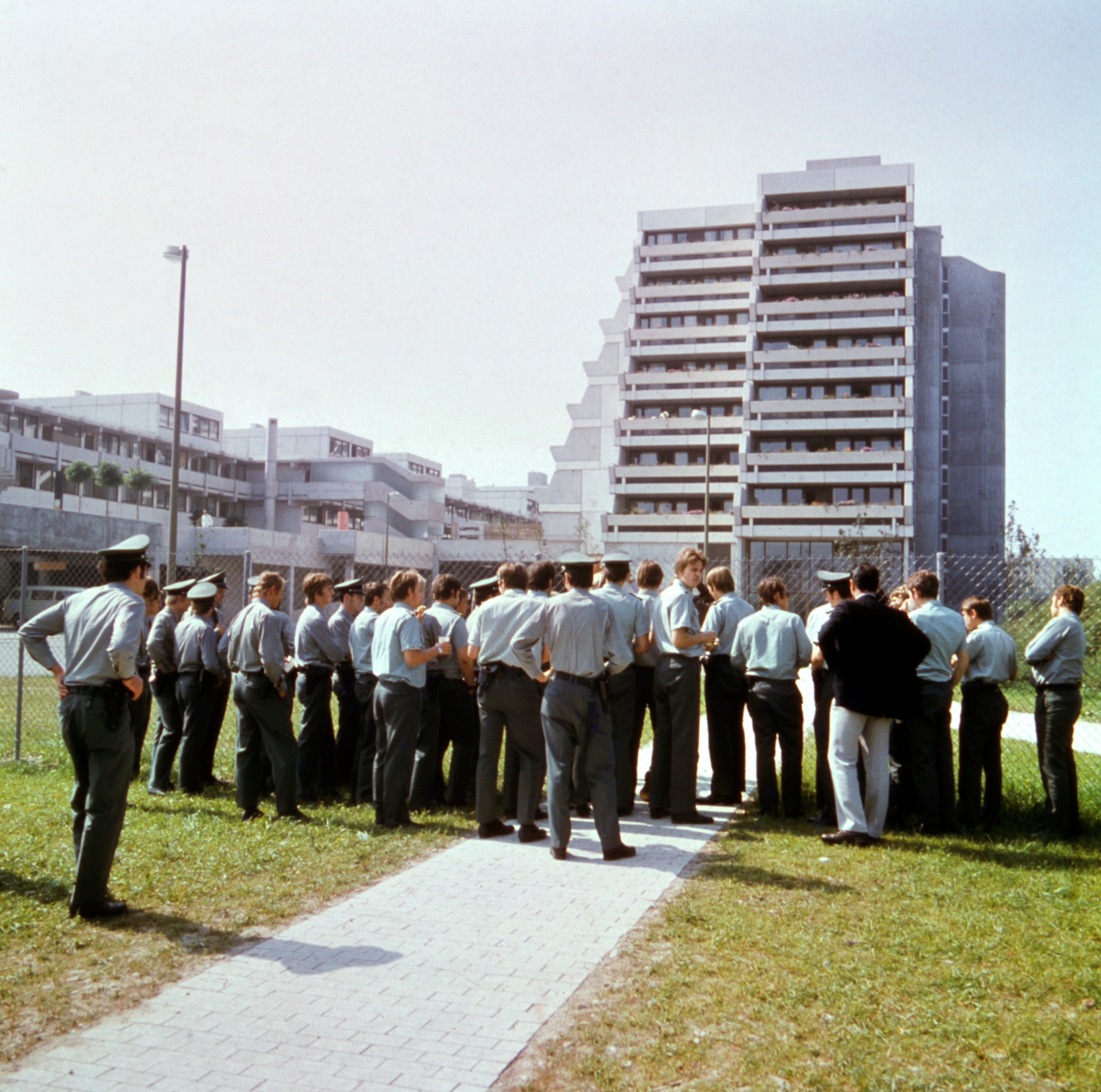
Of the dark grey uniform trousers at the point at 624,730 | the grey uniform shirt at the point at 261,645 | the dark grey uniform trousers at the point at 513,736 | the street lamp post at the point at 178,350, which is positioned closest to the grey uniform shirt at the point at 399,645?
the dark grey uniform trousers at the point at 513,736

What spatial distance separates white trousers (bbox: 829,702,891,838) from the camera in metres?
7.41

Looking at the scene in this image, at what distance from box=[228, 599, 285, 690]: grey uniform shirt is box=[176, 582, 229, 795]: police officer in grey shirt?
1230 millimetres

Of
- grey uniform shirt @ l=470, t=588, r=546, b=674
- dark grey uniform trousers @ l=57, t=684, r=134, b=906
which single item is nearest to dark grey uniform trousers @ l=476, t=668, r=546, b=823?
grey uniform shirt @ l=470, t=588, r=546, b=674

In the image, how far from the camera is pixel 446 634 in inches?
323

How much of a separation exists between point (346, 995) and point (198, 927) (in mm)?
1394

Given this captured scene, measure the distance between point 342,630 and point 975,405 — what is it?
97.8 meters

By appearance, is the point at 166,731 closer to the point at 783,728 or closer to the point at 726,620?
the point at 726,620

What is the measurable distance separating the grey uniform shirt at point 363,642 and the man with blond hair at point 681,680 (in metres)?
2.52

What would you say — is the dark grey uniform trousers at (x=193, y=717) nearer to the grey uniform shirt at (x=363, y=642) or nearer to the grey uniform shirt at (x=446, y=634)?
the grey uniform shirt at (x=363, y=642)

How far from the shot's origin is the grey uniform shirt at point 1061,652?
7.45 m

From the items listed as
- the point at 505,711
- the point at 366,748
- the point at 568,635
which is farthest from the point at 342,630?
the point at 568,635

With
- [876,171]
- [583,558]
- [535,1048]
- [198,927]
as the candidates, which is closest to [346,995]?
[535,1048]

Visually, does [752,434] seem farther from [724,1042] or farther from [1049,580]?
[724,1042]

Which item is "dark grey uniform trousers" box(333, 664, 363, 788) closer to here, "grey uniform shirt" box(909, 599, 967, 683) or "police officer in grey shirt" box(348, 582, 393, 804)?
"police officer in grey shirt" box(348, 582, 393, 804)
